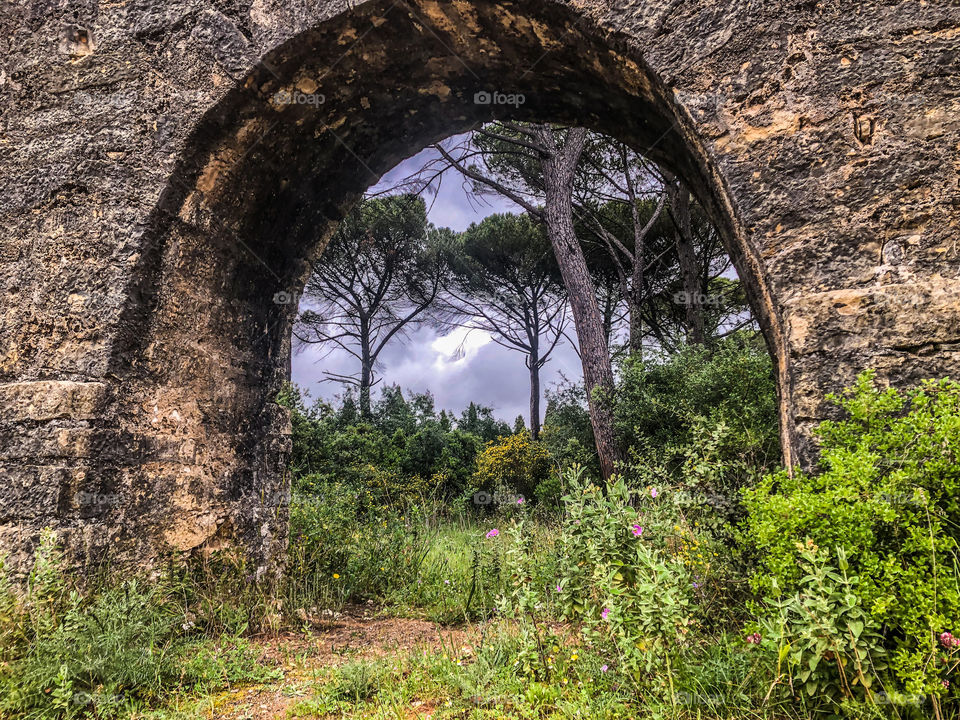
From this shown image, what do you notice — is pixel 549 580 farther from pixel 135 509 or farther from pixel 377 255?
pixel 377 255

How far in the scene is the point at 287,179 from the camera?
3.25 m

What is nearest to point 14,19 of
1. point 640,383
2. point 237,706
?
point 237,706

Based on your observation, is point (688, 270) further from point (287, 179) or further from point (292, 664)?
point (292, 664)

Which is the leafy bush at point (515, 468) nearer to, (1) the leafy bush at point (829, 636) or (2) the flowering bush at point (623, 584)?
(2) the flowering bush at point (623, 584)

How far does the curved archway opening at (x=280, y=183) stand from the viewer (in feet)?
8.54

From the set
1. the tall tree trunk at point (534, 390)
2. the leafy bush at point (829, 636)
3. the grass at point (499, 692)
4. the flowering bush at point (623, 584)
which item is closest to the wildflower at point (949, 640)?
the leafy bush at point (829, 636)

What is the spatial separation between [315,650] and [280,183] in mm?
2508

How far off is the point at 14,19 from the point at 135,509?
9.03ft

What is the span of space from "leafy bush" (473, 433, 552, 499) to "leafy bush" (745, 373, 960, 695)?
8.22 m

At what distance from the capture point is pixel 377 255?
15.5 m

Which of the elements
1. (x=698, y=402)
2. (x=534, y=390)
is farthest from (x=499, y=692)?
(x=534, y=390)

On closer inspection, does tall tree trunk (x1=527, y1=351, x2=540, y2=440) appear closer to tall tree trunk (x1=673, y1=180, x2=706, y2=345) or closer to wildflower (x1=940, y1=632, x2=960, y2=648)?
tall tree trunk (x1=673, y1=180, x2=706, y2=345)

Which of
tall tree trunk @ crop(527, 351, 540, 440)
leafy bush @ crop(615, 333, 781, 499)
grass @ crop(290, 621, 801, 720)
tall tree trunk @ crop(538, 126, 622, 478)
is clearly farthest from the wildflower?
tall tree trunk @ crop(527, 351, 540, 440)

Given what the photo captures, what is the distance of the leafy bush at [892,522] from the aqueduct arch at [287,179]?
0.94ft
